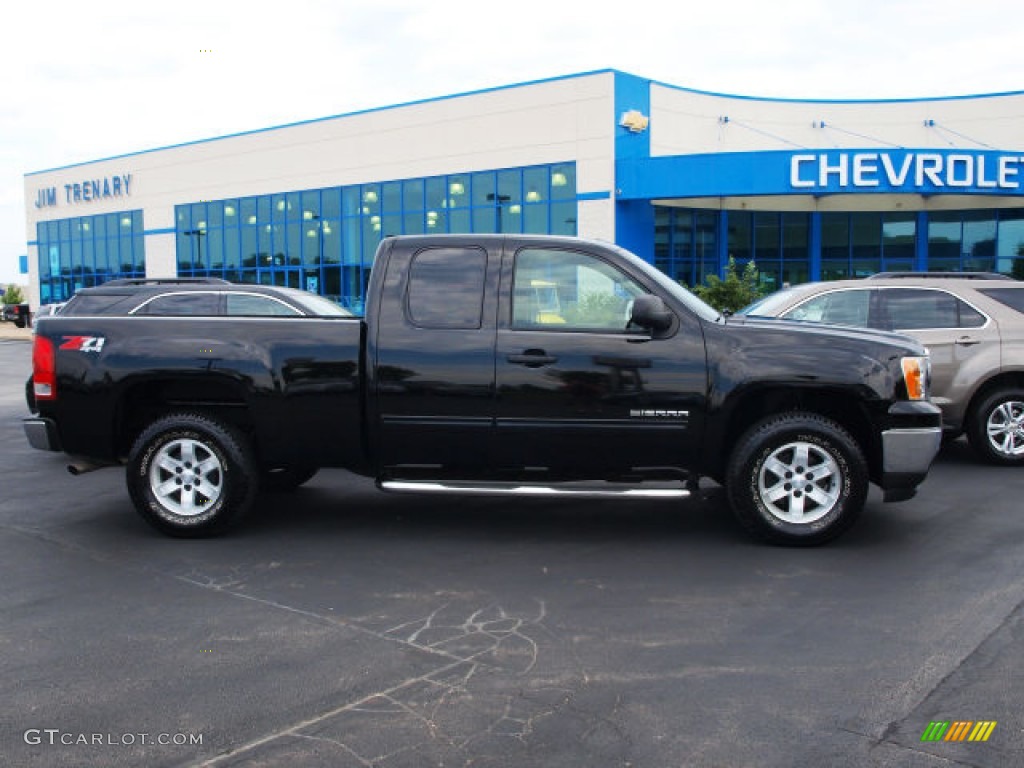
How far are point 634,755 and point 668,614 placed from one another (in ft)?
5.11

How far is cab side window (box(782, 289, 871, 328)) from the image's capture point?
930cm

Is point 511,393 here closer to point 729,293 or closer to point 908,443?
point 908,443

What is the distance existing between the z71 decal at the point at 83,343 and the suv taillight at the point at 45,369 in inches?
4.2

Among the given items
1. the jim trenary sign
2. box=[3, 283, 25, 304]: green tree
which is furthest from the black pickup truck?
box=[3, 283, 25, 304]: green tree

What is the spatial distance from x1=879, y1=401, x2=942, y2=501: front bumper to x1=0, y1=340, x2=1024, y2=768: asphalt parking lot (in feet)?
1.56

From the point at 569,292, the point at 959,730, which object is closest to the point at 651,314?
the point at 569,292

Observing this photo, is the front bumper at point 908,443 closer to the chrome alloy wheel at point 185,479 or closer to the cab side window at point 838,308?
the cab side window at point 838,308

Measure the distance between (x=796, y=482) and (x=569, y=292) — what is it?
1893mm

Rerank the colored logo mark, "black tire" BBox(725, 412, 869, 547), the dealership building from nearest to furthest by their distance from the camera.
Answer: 1. the colored logo mark
2. "black tire" BBox(725, 412, 869, 547)
3. the dealership building

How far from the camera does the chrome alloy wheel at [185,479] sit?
21.0 feet

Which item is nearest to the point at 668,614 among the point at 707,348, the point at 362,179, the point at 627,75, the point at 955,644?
the point at 955,644

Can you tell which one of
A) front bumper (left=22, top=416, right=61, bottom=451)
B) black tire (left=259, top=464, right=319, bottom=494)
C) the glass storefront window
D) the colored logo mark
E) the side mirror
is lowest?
the colored logo mark

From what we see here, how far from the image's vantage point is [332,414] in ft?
20.6

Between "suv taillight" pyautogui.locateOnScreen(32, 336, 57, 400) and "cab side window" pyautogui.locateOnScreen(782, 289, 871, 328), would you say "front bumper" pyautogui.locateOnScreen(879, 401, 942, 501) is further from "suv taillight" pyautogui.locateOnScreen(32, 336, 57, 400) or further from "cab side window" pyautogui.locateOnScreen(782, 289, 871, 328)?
"suv taillight" pyautogui.locateOnScreen(32, 336, 57, 400)
